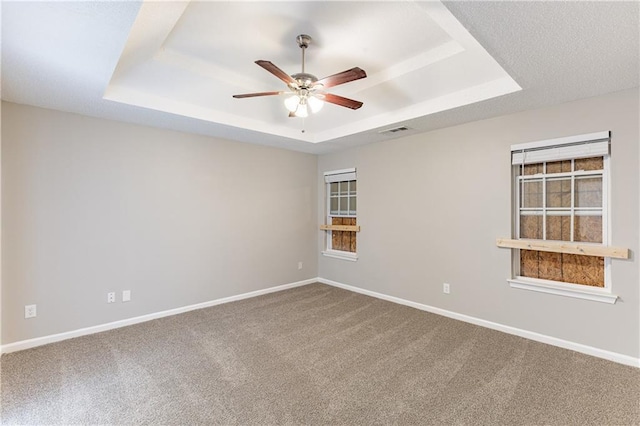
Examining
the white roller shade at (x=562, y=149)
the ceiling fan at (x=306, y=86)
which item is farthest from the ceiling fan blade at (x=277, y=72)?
the white roller shade at (x=562, y=149)

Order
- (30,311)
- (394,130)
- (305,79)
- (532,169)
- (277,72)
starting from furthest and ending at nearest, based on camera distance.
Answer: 1. (394,130)
2. (532,169)
3. (30,311)
4. (305,79)
5. (277,72)

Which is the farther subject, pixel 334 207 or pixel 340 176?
pixel 334 207

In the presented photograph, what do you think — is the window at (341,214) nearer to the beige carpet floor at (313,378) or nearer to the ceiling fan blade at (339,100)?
the beige carpet floor at (313,378)

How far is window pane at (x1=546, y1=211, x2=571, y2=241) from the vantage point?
2.91 m

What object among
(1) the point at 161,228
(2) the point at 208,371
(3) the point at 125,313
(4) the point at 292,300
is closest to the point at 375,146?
(4) the point at 292,300

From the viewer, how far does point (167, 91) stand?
2945mm

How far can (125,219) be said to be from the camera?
3.43m

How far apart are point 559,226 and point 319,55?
9.42ft

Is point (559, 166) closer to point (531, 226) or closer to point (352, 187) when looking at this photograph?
point (531, 226)

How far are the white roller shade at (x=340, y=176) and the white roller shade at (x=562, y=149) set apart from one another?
2.30m

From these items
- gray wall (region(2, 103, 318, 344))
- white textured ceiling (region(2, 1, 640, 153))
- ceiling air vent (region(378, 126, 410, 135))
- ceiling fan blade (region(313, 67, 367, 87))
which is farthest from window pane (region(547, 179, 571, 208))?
gray wall (region(2, 103, 318, 344))

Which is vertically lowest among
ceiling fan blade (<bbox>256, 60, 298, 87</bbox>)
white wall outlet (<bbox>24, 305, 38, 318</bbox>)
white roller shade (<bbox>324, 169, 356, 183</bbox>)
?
white wall outlet (<bbox>24, 305, 38, 318</bbox>)

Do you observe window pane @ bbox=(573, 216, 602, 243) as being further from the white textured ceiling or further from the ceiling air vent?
the ceiling air vent

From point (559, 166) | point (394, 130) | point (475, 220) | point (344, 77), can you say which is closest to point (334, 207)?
point (394, 130)
